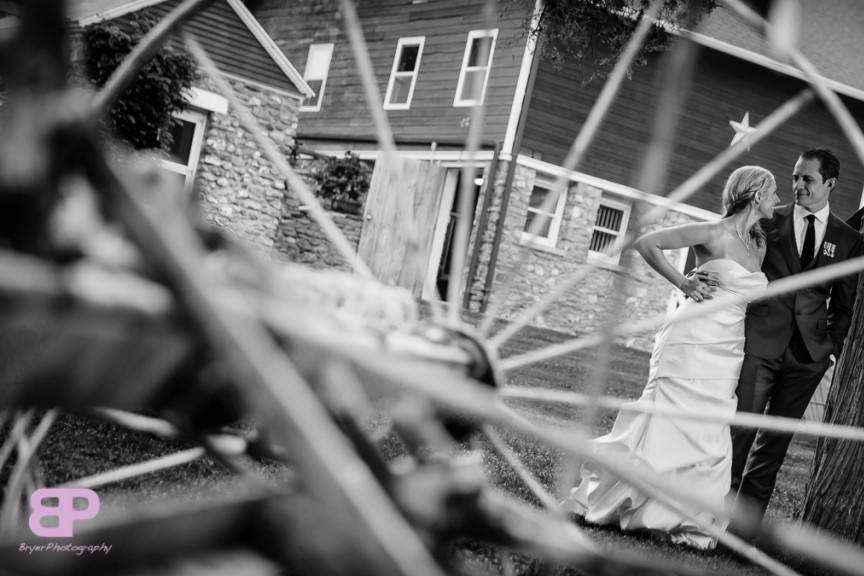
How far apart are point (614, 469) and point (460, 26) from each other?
1517 cm

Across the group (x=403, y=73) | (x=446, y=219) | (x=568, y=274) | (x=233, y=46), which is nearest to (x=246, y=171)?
(x=233, y=46)

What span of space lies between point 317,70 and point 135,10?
23.5 feet

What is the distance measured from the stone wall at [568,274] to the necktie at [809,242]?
9.60m

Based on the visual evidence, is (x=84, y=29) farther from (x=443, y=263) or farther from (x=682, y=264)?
(x=682, y=264)

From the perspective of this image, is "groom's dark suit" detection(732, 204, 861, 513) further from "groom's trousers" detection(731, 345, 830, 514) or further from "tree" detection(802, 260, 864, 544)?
"tree" detection(802, 260, 864, 544)

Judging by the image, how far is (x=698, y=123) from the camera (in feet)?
50.9

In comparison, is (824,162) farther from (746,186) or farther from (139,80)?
(139,80)

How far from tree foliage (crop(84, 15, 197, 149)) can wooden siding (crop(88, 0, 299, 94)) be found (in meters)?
1.27

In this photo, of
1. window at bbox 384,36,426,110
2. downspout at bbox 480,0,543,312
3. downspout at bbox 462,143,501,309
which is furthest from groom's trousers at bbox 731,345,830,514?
window at bbox 384,36,426,110

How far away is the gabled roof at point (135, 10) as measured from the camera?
10.5 meters

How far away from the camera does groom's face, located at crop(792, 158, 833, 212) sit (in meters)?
4.25

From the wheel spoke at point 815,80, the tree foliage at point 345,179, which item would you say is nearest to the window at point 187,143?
the tree foliage at point 345,179

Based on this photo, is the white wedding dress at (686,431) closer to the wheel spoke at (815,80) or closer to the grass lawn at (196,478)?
the grass lawn at (196,478)

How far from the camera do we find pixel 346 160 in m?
14.3
